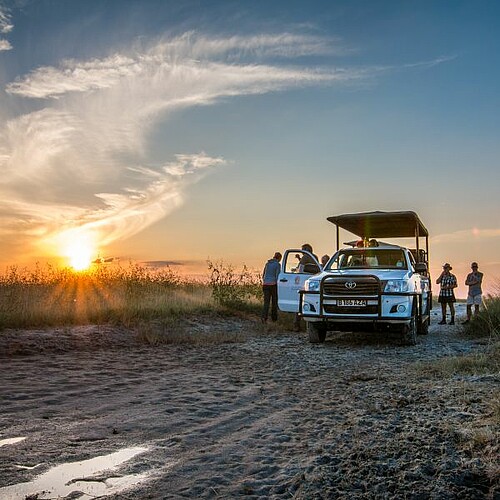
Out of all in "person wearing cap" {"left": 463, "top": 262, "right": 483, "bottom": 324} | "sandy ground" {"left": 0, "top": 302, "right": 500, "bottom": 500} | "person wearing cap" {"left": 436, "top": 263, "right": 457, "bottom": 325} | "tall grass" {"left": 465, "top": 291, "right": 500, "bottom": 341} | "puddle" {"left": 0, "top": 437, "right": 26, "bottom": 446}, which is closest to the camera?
"sandy ground" {"left": 0, "top": 302, "right": 500, "bottom": 500}

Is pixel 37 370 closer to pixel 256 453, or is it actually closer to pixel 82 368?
pixel 82 368

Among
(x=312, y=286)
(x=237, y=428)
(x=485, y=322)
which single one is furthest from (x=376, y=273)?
(x=237, y=428)

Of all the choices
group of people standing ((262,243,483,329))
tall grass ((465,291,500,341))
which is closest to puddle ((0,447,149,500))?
group of people standing ((262,243,483,329))

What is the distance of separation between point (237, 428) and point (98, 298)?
1173cm

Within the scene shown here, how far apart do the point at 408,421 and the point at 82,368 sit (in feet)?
17.5

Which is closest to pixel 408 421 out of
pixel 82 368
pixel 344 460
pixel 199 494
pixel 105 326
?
pixel 344 460

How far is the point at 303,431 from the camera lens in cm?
516

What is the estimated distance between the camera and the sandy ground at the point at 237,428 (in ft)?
12.6

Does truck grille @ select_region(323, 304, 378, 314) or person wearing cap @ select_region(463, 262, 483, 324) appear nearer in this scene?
truck grille @ select_region(323, 304, 378, 314)

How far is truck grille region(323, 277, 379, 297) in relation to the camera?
470 inches

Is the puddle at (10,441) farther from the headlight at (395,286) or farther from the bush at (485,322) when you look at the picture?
the bush at (485,322)

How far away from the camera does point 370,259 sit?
44.1ft

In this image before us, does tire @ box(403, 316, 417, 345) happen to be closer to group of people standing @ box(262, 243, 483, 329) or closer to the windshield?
the windshield

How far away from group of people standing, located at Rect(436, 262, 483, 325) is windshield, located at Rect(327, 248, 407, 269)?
4784 mm
